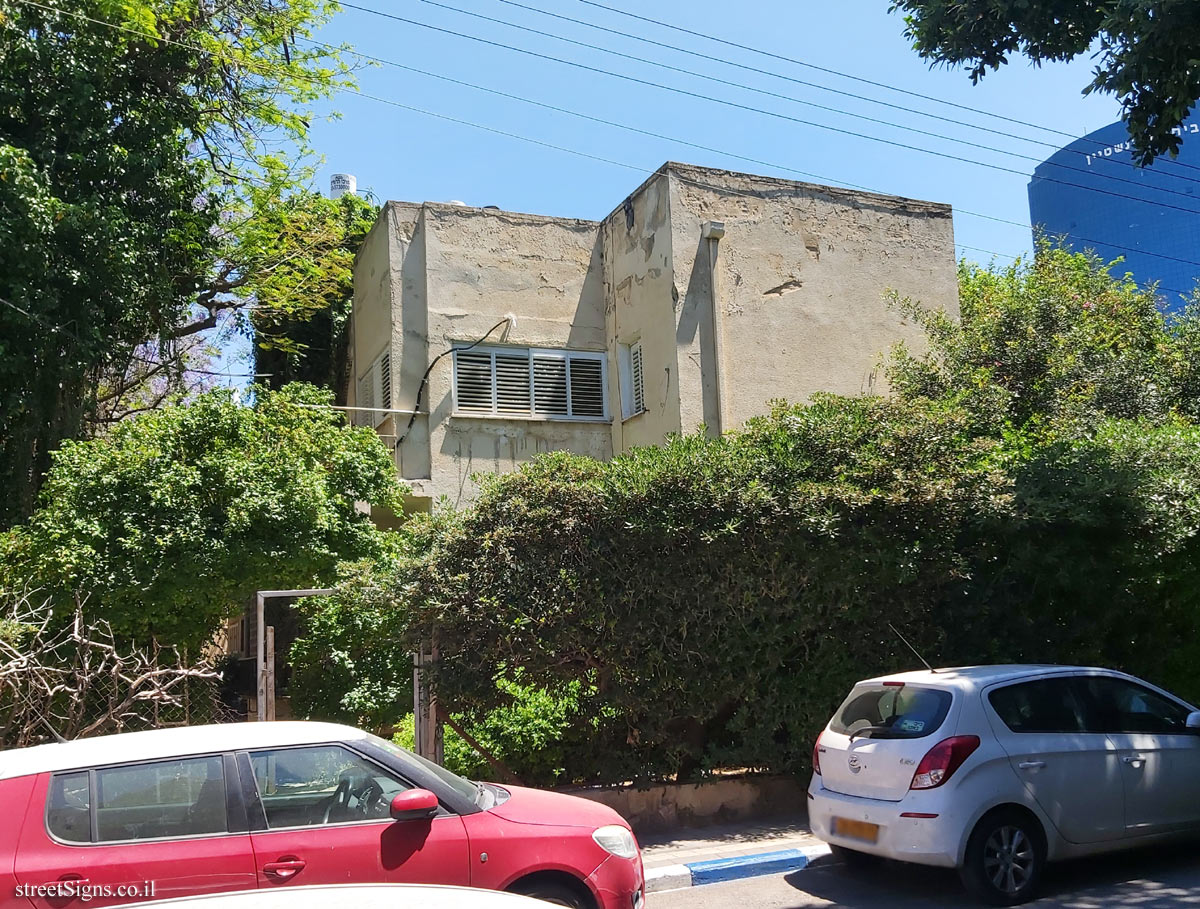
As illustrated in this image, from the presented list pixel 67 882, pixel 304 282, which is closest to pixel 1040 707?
pixel 67 882

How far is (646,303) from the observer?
16359 millimetres

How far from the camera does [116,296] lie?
14523 mm

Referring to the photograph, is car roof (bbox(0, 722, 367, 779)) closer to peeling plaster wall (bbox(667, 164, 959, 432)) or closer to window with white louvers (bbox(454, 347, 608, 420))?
peeling plaster wall (bbox(667, 164, 959, 432))

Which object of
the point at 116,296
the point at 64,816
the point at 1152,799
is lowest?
the point at 1152,799

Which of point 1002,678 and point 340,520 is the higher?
point 340,520

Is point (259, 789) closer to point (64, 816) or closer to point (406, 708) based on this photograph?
point (64, 816)

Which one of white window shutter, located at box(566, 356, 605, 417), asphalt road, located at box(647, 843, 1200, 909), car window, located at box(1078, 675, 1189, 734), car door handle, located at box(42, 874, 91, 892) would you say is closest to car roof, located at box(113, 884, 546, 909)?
car door handle, located at box(42, 874, 91, 892)

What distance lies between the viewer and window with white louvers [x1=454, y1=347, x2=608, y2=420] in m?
16.5

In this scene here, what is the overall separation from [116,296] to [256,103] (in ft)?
17.5

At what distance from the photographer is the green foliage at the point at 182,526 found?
36.2 feet

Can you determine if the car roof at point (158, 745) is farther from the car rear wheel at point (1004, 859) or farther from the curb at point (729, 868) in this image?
the car rear wheel at point (1004, 859)

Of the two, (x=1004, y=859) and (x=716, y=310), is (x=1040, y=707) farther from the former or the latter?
(x=716, y=310)

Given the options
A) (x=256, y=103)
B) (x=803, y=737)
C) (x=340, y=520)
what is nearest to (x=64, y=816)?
(x=803, y=737)

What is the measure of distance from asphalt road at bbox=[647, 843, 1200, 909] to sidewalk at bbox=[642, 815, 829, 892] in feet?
0.36
